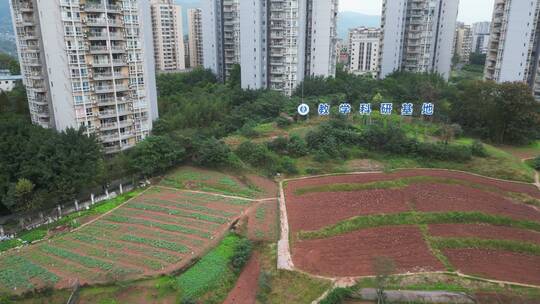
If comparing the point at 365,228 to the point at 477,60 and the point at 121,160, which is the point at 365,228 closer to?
the point at 121,160

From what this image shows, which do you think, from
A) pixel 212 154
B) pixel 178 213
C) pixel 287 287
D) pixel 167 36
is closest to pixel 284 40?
pixel 212 154

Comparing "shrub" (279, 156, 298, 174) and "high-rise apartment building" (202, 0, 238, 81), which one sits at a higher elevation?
"high-rise apartment building" (202, 0, 238, 81)

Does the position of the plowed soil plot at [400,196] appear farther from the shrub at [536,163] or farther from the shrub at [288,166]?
the shrub at [536,163]

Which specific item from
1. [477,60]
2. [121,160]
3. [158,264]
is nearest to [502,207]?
[158,264]

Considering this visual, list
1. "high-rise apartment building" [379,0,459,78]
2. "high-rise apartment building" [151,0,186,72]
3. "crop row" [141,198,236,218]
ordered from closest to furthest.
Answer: "crop row" [141,198,236,218] < "high-rise apartment building" [379,0,459,78] < "high-rise apartment building" [151,0,186,72]

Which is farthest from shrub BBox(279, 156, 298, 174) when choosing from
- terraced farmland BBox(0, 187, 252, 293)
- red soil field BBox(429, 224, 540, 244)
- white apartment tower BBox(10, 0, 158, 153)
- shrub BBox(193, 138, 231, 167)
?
white apartment tower BBox(10, 0, 158, 153)

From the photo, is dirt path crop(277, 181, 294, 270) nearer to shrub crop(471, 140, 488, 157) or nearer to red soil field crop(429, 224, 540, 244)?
red soil field crop(429, 224, 540, 244)

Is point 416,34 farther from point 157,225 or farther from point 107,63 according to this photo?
point 157,225
